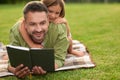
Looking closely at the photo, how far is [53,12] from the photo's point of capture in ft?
17.2

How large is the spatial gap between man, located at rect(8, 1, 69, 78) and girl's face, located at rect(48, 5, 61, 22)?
4.2 inches

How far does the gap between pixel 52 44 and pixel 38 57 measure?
0.95m

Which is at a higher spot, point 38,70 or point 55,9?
point 55,9

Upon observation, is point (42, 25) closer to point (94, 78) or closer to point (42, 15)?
point (42, 15)

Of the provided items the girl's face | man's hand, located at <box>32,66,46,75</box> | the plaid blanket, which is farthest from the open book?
the girl's face

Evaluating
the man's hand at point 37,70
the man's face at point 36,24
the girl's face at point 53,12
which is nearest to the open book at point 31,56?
the man's hand at point 37,70

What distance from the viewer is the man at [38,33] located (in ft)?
15.4

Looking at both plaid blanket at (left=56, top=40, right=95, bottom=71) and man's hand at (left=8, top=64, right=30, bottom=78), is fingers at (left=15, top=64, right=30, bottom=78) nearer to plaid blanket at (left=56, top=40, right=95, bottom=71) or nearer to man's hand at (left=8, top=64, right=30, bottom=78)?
man's hand at (left=8, top=64, right=30, bottom=78)

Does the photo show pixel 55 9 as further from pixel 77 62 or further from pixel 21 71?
pixel 21 71

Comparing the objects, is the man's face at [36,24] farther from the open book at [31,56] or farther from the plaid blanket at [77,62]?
the plaid blanket at [77,62]

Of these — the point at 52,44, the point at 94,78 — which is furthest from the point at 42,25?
the point at 94,78

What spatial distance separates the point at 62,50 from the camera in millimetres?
5258

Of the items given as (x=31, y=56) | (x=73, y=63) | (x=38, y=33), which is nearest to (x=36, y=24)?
(x=38, y=33)

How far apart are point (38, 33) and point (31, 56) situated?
641mm
